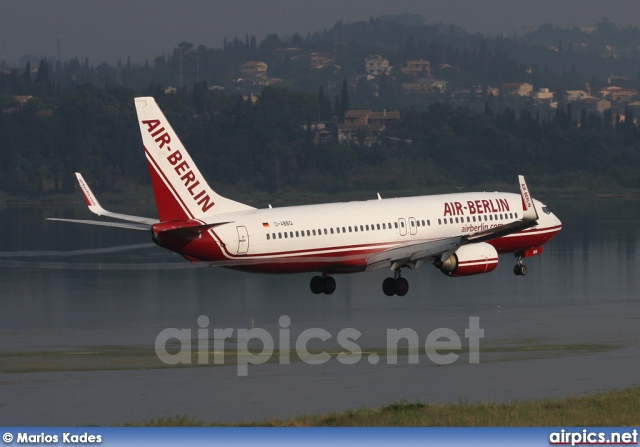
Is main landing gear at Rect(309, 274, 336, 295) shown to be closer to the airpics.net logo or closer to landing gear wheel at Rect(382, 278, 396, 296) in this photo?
landing gear wheel at Rect(382, 278, 396, 296)

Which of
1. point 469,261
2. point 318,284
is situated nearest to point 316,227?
point 318,284

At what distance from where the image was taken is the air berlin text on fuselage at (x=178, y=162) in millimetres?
80312

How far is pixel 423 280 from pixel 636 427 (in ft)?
276

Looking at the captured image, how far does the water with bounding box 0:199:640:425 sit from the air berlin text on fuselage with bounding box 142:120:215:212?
32.7ft

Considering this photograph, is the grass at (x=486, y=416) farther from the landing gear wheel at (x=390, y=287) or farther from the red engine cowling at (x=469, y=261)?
the landing gear wheel at (x=390, y=287)

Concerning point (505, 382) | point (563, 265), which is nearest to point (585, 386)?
point (505, 382)

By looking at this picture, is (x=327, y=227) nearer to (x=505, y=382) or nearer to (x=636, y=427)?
(x=505, y=382)

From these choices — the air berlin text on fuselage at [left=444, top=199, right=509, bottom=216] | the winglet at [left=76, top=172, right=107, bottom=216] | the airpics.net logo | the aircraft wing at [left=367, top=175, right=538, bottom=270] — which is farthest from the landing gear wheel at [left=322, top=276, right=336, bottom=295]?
the winglet at [left=76, top=172, right=107, bottom=216]

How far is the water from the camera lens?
74938 mm

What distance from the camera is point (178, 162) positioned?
80625mm

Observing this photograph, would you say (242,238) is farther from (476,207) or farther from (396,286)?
(476,207)

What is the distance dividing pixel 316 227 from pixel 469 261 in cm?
1004

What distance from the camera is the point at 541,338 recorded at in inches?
3784

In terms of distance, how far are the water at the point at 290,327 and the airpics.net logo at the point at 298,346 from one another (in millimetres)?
630
